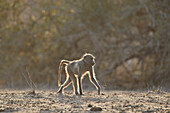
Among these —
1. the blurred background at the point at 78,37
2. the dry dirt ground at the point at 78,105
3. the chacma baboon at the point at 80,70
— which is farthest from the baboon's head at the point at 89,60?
the blurred background at the point at 78,37

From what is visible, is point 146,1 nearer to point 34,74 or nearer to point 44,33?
point 44,33

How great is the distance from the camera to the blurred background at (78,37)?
12148mm

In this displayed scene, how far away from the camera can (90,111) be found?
4473 millimetres

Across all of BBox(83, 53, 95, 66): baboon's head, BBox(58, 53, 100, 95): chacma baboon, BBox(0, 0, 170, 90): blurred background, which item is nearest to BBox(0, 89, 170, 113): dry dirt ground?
BBox(58, 53, 100, 95): chacma baboon

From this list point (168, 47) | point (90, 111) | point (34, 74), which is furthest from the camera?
point (34, 74)

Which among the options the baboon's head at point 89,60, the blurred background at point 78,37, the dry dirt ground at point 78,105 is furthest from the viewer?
the blurred background at point 78,37

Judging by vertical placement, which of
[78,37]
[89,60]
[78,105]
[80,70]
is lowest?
[78,105]

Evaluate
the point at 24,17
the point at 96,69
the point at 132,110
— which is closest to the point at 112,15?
the point at 96,69

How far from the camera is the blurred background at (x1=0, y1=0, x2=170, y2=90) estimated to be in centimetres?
1215

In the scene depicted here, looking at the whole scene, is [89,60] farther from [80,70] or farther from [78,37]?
[78,37]

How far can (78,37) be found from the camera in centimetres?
1320

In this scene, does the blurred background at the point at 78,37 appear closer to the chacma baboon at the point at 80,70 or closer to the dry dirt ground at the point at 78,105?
the chacma baboon at the point at 80,70

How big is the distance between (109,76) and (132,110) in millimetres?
7802

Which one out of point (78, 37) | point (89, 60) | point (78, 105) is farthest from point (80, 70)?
point (78, 37)
